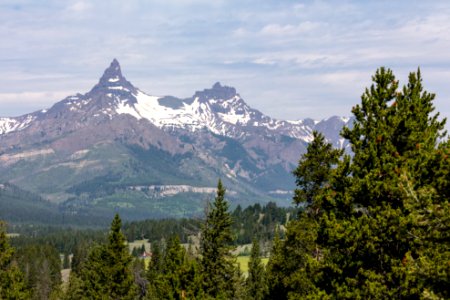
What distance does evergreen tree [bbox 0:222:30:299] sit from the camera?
5847cm

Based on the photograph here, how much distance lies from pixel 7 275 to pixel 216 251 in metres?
25.0

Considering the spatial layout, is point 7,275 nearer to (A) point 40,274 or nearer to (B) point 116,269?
(B) point 116,269

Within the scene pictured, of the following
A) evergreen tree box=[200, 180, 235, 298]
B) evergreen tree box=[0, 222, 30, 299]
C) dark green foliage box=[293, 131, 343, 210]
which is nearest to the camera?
dark green foliage box=[293, 131, 343, 210]

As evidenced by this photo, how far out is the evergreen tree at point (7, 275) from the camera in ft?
192

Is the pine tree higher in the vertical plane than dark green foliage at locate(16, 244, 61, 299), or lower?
higher

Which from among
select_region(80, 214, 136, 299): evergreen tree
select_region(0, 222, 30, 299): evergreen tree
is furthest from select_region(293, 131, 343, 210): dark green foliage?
select_region(0, 222, 30, 299): evergreen tree

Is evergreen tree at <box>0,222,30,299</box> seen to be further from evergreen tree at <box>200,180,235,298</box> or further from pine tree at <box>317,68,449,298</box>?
pine tree at <box>317,68,449,298</box>

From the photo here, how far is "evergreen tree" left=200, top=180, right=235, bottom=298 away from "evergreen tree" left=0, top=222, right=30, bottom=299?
71.5 ft

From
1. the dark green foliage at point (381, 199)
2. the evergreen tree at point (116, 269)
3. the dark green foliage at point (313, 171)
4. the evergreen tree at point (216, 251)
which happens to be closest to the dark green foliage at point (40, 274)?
the evergreen tree at point (116, 269)

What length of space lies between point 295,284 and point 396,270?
23208 mm

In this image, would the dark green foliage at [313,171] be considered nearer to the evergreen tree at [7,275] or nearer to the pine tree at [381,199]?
the pine tree at [381,199]

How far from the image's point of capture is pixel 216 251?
176ft

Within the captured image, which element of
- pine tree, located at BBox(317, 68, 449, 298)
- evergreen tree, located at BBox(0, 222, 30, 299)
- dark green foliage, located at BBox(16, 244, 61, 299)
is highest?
pine tree, located at BBox(317, 68, 449, 298)

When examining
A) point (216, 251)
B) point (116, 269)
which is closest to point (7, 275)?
point (116, 269)
